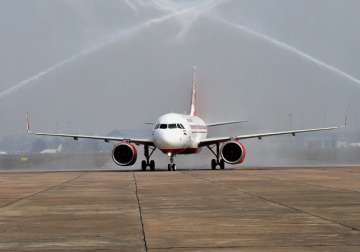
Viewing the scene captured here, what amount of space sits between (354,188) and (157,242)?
14.0 meters

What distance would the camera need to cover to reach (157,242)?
11398mm

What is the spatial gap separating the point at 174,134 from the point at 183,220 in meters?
31.6

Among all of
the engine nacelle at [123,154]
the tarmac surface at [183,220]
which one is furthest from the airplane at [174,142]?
the tarmac surface at [183,220]

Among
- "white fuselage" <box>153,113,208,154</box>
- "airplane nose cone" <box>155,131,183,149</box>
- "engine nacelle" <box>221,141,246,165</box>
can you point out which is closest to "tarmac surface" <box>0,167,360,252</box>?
"airplane nose cone" <box>155,131,183,149</box>

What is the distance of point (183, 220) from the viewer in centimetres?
1462

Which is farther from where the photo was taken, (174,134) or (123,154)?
(123,154)

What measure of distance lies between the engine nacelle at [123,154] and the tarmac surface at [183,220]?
77.3 ft

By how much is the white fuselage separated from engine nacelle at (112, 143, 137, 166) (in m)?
1.78

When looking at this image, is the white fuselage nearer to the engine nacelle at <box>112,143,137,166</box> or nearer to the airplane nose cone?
the airplane nose cone

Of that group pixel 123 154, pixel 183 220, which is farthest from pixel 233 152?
pixel 183 220

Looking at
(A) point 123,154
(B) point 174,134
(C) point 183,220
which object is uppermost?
(B) point 174,134

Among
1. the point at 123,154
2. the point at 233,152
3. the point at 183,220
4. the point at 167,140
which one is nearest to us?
the point at 183,220

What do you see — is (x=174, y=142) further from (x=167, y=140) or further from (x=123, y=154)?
(x=123, y=154)

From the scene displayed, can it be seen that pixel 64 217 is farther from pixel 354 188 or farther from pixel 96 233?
pixel 354 188
